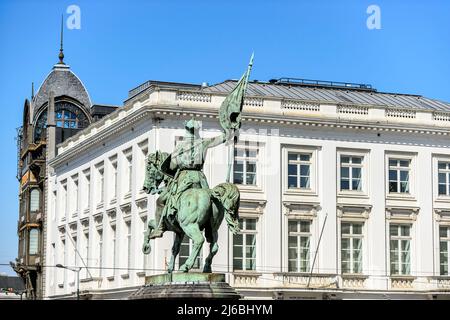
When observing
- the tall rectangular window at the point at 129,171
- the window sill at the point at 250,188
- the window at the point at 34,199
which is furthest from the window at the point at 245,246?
the window at the point at 34,199

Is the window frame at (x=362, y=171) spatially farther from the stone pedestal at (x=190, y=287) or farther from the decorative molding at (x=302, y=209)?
the stone pedestal at (x=190, y=287)

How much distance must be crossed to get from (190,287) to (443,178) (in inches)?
1704

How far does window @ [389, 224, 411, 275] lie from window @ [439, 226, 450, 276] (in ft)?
6.70

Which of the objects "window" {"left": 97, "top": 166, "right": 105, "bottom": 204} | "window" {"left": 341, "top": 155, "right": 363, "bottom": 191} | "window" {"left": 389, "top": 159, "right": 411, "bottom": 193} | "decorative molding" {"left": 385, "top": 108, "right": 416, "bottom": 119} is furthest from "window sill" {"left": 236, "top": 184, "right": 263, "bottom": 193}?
"window" {"left": 97, "top": 166, "right": 105, "bottom": 204}

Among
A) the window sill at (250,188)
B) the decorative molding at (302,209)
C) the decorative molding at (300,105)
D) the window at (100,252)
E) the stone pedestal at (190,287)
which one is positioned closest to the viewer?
the stone pedestal at (190,287)

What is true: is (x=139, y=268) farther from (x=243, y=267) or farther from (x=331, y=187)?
(x=331, y=187)

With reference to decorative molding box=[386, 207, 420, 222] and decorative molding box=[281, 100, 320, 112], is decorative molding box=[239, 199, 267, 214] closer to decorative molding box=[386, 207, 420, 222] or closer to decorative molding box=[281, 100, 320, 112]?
decorative molding box=[281, 100, 320, 112]

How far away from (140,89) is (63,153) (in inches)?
285

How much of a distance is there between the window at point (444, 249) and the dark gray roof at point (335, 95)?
23.2 ft

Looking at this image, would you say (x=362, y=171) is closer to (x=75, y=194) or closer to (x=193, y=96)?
(x=193, y=96)

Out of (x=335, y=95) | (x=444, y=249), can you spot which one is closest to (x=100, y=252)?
(x=335, y=95)

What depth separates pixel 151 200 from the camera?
59.0 m

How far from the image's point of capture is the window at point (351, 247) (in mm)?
62438
